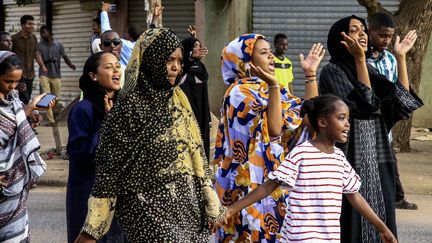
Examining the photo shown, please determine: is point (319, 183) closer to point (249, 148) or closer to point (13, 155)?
point (249, 148)

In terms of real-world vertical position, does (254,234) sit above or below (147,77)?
below

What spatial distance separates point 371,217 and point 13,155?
2.14m

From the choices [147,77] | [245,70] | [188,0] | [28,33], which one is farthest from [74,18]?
[147,77]

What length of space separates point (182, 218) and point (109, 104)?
1.52 metres

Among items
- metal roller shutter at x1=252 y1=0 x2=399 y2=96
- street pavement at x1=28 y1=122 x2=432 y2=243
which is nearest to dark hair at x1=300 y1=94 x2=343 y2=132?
street pavement at x1=28 y1=122 x2=432 y2=243

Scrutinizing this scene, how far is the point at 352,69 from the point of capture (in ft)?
20.3

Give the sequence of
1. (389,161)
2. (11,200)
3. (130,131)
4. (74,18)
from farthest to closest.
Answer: (74,18) → (389,161) → (11,200) → (130,131)

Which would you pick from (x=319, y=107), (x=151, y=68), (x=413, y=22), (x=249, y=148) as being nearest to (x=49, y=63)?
(x=413, y=22)

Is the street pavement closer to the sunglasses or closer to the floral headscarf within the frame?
the sunglasses

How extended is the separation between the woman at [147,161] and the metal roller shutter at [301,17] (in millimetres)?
14989

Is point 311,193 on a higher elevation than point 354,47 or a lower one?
lower

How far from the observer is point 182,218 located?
475 cm

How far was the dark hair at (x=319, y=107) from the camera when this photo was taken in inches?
213

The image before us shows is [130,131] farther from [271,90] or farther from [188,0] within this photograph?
[188,0]
